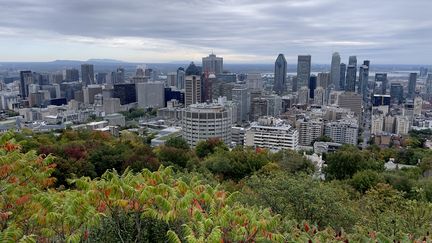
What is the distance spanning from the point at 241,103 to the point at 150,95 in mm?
28078

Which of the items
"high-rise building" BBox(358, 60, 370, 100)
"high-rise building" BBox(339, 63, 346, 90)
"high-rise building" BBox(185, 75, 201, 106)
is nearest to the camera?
"high-rise building" BBox(185, 75, 201, 106)

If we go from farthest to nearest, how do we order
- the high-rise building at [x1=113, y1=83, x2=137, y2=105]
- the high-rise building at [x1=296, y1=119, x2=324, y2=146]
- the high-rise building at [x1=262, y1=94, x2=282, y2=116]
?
the high-rise building at [x1=113, y1=83, x2=137, y2=105] < the high-rise building at [x1=262, y1=94, x2=282, y2=116] < the high-rise building at [x1=296, y1=119, x2=324, y2=146]

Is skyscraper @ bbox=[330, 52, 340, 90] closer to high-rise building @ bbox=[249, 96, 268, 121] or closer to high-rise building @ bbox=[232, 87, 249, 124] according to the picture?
high-rise building @ bbox=[249, 96, 268, 121]

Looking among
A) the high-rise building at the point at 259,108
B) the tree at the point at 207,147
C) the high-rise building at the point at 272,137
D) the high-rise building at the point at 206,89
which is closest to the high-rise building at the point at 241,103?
the high-rise building at the point at 259,108

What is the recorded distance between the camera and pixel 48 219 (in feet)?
15.9

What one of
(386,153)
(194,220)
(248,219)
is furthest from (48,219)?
(386,153)

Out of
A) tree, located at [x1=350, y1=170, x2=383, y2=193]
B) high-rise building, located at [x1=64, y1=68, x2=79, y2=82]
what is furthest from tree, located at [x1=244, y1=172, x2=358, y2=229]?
high-rise building, located at [x1=64, y1=68, x2=79, y2=82]

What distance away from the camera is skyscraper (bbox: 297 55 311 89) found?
120m

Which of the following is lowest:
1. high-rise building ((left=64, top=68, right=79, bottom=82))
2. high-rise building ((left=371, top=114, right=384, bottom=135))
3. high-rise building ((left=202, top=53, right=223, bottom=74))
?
high-rise building ((left=371, top=114, right=384, bottom=135))

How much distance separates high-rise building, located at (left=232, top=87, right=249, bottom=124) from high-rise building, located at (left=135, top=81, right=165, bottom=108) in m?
24.9

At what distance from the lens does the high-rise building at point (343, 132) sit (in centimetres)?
5191

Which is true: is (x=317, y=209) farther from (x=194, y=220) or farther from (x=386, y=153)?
(x=386, y=153)

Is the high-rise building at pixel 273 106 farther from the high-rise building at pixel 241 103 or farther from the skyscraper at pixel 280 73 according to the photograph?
the skyscraper at pixel 280 73

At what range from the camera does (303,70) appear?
4857 inches
